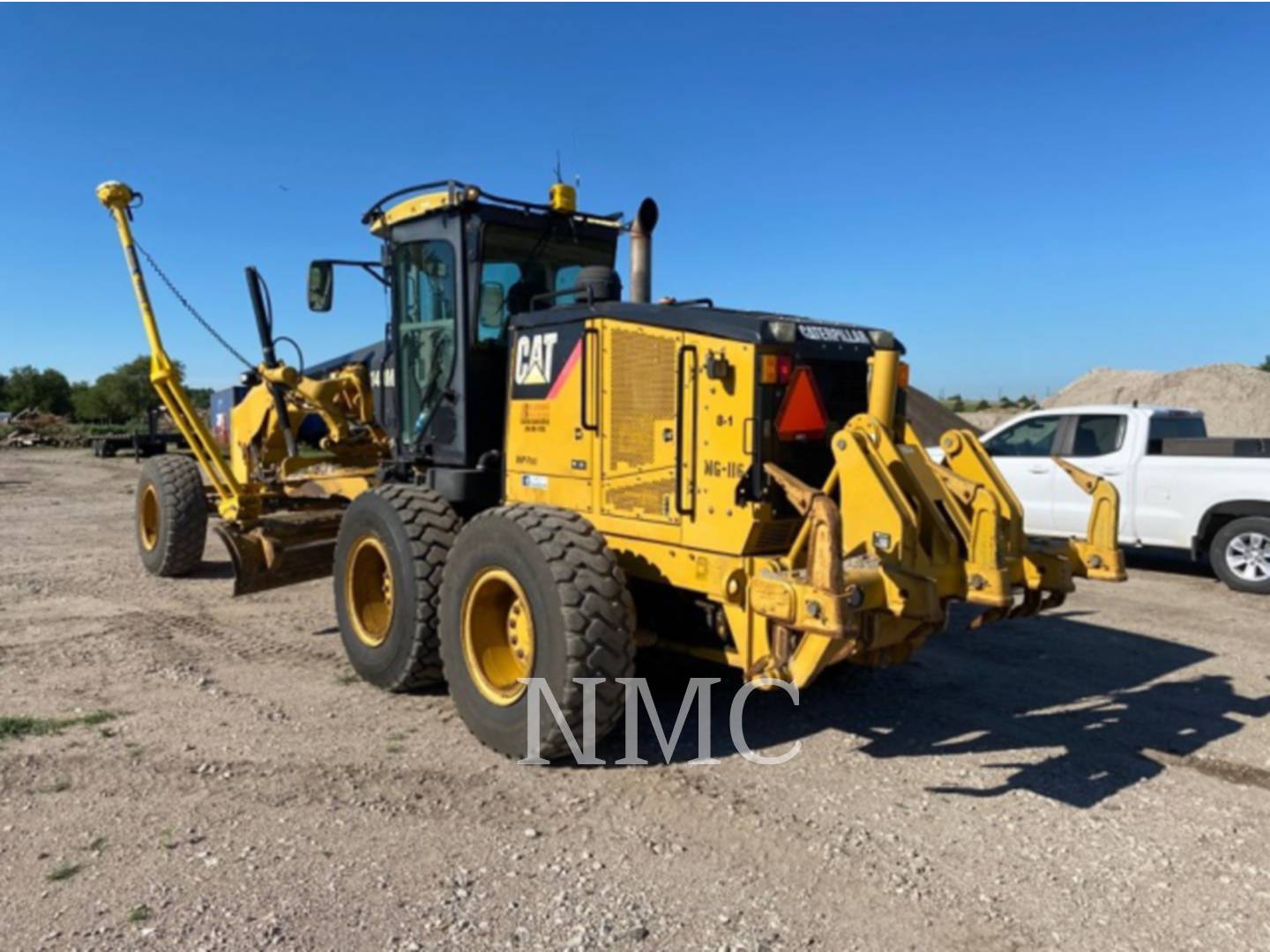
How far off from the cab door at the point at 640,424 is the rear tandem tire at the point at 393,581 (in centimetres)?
111

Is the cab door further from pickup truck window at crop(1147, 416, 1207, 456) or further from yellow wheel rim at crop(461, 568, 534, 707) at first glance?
pickup truck window at crop(1147, 416, 1207, 456)

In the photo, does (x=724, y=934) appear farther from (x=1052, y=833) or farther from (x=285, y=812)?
(x=285, y=812)

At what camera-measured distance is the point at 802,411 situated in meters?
4.54

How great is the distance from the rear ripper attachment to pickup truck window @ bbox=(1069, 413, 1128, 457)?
6117 mm

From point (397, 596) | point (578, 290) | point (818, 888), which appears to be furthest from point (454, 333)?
point (818, 888)

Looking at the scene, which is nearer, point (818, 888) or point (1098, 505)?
point (818, 888)

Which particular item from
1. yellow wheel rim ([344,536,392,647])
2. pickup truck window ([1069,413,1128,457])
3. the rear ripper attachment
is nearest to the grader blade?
yellow wheel rim ([344,536,392,647])

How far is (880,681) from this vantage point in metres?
5.95

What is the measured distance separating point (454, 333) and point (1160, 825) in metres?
4.40

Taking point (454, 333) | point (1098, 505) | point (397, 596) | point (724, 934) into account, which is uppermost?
point (454, 333)

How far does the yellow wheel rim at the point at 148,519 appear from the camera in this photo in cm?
959

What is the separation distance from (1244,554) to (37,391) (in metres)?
79.6

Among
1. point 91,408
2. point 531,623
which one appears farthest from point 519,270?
point 91,408

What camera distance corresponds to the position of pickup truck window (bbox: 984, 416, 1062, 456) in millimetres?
10570
